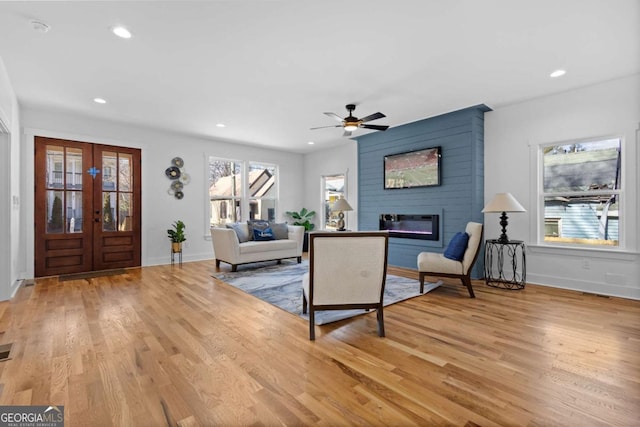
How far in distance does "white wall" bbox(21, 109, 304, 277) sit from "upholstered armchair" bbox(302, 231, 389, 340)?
15.2 ft

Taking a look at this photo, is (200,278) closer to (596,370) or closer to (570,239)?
(596,370)

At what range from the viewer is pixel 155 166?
587cm

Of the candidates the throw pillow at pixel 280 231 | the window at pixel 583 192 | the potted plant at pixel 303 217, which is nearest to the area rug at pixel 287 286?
the throw pillow at pixel 280 231

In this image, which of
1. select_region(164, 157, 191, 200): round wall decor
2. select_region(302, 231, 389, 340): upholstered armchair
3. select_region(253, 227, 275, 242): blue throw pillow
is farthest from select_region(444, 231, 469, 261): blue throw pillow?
select_region(164, 157, 191, 200): round wall decor

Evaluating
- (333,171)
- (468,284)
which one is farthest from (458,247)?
(333,171)

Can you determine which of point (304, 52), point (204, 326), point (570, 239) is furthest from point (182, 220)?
point (570, 239)

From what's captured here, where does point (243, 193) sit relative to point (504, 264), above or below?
above

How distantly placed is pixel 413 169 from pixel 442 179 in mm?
581

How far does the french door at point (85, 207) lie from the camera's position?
4.77m

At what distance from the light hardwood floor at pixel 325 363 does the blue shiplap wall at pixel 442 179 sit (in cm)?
173

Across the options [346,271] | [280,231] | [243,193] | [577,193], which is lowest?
[346,271]

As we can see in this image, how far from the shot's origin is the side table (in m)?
4.22

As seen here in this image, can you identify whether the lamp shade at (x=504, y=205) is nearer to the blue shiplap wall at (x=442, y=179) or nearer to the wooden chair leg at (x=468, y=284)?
the blue shiplap wall at (x=442, y=179)

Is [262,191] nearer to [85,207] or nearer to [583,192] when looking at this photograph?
[85,207]
